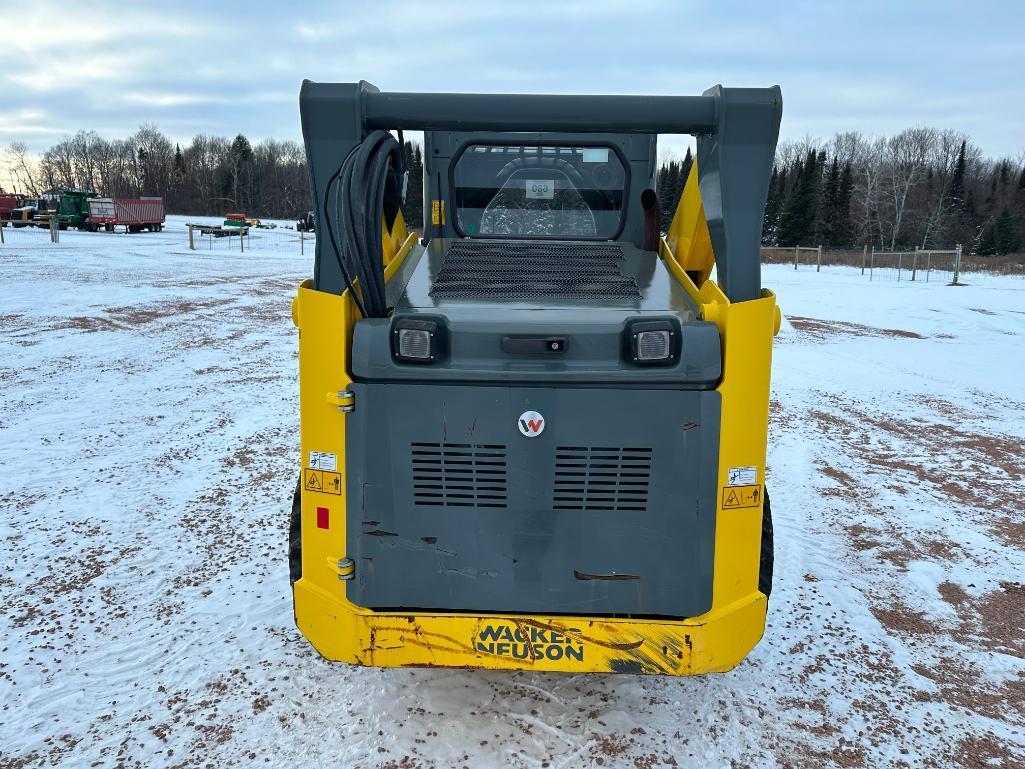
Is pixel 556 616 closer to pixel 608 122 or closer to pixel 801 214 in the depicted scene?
pixel 608 122

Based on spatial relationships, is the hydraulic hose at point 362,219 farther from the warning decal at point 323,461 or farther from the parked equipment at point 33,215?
the parked equipment at point 33,215

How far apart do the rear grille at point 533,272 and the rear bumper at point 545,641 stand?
4.38 ft

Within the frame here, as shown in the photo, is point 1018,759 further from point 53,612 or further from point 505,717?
point 53,612

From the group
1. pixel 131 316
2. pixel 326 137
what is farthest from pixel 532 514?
pixel 131 316

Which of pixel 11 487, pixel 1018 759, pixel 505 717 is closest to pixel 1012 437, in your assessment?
pixel 1018 759

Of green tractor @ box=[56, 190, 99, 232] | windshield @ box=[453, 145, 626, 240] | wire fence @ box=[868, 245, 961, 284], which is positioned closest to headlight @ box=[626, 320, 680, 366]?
windshield @ box=[453, 145, 626, 240]

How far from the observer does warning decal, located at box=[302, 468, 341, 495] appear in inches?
110

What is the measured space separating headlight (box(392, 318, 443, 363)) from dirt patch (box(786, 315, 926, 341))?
1225 centimetres

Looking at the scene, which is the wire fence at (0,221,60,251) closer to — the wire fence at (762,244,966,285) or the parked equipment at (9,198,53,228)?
the parked equipment at (9,198,53,228)

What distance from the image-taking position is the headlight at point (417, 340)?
2664mm

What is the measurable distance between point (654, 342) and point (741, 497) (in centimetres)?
68

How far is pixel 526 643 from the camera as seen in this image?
9.23ft

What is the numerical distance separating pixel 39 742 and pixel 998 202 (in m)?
90.0

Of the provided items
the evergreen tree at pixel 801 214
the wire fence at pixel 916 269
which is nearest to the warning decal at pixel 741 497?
the wire fence at pixel 916 269
